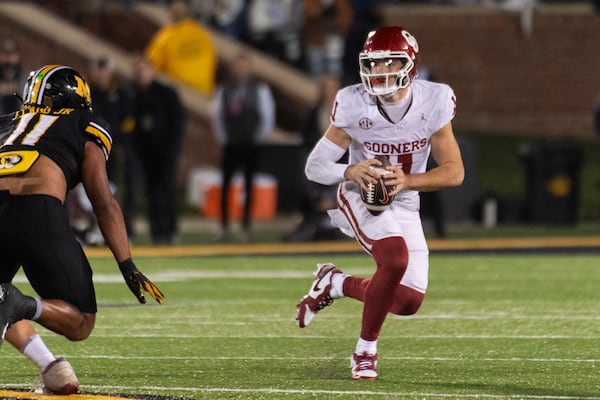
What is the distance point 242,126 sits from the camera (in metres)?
16.7

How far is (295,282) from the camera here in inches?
499

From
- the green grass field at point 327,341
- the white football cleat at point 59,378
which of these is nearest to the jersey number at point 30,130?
the white football cleat at point 59,378

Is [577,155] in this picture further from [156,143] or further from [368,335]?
[368,335]

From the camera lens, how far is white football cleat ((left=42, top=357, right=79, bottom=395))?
6.59 m

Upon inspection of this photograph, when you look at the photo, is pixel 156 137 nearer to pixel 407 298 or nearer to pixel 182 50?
pixel 182 50

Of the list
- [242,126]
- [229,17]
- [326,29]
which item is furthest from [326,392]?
[229,17]

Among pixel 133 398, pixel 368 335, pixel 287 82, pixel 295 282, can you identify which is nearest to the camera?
pixel 133 398

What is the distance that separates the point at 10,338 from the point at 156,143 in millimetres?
9741

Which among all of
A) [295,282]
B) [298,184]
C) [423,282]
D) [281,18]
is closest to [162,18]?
[281,18]

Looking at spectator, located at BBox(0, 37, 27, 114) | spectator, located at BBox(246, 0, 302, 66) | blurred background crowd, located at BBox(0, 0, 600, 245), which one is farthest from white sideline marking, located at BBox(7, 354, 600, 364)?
spectator, located at BBox(246, 0, 302, 66)

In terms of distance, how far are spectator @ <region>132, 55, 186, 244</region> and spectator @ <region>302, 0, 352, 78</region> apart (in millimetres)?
7666

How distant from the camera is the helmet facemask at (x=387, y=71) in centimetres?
766

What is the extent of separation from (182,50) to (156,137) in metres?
3.22

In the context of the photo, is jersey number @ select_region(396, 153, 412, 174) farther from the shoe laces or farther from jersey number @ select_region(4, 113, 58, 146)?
jersey number @ select_region(4, 113, 58, 146)
